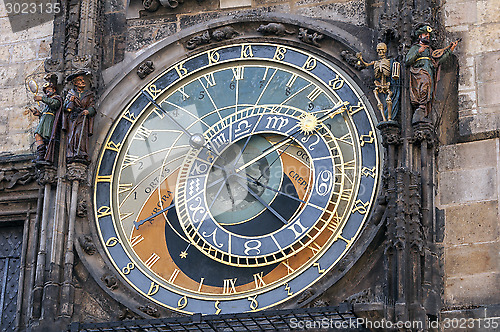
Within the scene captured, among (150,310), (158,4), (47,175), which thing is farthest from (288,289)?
(158,4)

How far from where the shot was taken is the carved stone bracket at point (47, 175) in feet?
42.2

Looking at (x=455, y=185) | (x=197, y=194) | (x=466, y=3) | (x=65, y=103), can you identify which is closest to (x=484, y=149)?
(x=455, y=185)

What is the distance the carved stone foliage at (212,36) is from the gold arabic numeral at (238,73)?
1.08 feet

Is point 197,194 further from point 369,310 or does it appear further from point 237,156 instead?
point 369,310

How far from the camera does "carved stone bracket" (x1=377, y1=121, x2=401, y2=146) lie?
1207 centimetres

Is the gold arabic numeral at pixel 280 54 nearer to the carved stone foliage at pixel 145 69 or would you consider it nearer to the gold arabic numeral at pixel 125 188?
the carved stone foliage at pixel 145 69

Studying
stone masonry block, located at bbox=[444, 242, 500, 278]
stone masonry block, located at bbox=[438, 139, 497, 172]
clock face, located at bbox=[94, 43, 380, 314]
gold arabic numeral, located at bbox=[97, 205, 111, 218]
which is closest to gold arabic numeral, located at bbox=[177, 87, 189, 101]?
clock face, located at bbox=[94, 43, 380, 314]

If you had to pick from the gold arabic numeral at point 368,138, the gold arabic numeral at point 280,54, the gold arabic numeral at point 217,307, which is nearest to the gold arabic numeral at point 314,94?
the gold arabic numeral at point 280,54

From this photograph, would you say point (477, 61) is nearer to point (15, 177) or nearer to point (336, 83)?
point (336, 83)

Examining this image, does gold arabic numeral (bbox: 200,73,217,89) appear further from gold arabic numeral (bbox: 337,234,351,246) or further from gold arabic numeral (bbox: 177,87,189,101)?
gold arabic numeral (bbox: 337,234,351,246)

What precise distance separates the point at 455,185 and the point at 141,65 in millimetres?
3226

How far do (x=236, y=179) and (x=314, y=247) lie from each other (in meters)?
1.03

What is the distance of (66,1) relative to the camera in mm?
13695

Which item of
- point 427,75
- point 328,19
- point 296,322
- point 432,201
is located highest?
point 328,19
